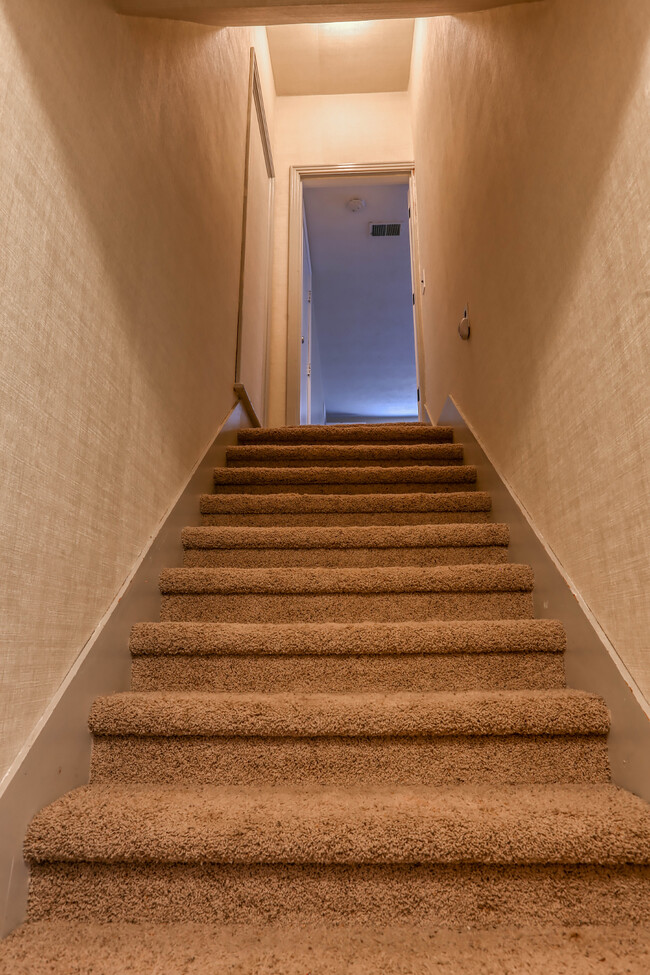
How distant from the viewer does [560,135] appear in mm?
1361

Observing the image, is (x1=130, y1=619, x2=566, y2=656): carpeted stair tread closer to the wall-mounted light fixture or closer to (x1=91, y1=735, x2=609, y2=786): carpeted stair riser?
(x1=91, y1=735, x2=609, y2=786): carpeted stair riser

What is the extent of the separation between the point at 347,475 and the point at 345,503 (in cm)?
27

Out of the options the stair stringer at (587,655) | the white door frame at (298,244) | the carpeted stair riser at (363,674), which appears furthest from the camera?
the white door frame at (298,244)

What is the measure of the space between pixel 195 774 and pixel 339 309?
613cm

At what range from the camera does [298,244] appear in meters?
4.38

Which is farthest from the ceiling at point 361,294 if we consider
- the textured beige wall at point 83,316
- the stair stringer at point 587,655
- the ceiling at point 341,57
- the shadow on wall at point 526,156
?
the stair stringer at point 587,655

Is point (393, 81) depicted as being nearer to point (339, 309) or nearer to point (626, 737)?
point (339, 309)

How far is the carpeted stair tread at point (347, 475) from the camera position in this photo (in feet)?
7.41

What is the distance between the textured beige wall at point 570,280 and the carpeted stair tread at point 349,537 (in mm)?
193

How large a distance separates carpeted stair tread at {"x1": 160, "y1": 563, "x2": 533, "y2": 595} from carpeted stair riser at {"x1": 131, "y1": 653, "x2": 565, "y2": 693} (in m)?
0.24

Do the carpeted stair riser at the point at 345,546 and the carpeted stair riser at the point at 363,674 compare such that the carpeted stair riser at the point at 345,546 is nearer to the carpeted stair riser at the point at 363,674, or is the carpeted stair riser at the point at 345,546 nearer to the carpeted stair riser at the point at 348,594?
the carpeted stair riser at the point at 348,594

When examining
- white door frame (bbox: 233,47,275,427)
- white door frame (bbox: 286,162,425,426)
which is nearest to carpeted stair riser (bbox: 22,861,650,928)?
white door frame (bbox: 233,47,275,427)

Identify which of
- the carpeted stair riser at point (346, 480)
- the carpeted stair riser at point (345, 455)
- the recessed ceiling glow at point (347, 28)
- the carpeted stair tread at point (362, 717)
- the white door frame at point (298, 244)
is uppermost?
the recessed ceiling glow at point (347, 28)

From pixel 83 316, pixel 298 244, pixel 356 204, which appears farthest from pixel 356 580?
pixel 356 204
